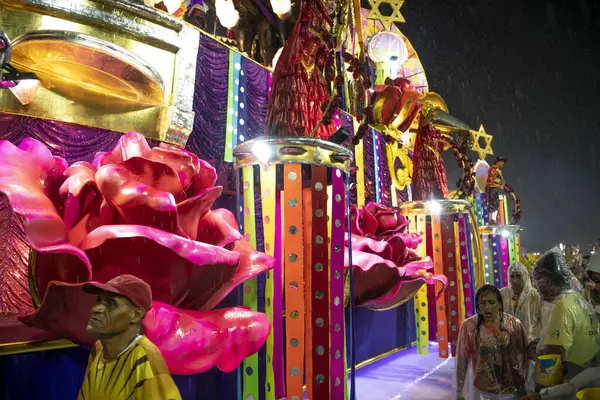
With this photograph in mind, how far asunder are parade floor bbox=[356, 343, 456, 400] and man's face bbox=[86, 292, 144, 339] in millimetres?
2214

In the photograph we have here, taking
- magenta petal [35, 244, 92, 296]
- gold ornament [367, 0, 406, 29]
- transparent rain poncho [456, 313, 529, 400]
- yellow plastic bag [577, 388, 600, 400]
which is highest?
gold ornament [367, 0, 406, 29]

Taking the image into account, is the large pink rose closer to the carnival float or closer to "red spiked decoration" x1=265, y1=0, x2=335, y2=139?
the carnival float

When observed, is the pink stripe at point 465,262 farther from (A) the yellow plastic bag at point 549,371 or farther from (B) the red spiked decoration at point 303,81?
(B) the red spiked decoration at point 303,81

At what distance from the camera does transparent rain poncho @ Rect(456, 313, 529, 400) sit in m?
2.42

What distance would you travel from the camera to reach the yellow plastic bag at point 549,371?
7.18 ft

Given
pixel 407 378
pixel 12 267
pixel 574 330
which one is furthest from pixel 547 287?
pixel 12 267

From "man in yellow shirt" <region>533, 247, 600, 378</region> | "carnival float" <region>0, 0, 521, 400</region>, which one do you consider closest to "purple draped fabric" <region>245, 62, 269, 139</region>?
"carnival float" <region>0, 0, 521, 400</region>

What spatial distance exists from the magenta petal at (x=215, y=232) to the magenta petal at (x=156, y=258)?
79 millimetres

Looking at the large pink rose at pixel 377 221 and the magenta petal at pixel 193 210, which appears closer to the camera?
the magenta petal at pixel 193 210

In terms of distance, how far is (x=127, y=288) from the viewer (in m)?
1.05

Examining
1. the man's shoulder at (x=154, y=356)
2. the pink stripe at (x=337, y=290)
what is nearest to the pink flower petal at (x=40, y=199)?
the man's shoulder at (x=154, y=356)

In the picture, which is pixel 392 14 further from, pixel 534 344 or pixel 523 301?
pixel 534 344

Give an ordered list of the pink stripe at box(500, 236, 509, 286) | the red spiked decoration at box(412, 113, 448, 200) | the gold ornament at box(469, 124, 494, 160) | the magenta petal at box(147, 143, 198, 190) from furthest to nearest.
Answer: the gold ornament at box(469, 124, 494, 160), the pink stripe at box(500, 236, 509, 286), the red spiked decoration at box(412, 113, 448, 200), the magenta petal at box(147, 143, 198, 190)

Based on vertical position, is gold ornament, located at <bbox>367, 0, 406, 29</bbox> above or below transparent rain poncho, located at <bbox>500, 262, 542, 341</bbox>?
above
